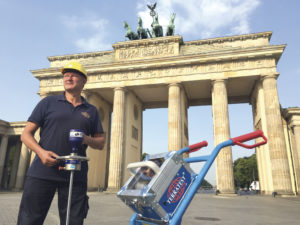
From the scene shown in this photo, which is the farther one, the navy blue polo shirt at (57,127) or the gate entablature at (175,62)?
the gate entablature at (175,62)

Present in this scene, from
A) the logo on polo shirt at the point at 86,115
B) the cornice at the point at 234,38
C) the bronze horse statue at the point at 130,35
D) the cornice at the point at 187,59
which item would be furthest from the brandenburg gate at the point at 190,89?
the logo on polo shirt at the point at 86,115

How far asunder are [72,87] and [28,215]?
1465 millimetres

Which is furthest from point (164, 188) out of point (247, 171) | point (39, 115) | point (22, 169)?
point (247, 171)

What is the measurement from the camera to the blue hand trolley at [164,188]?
2.67 meters

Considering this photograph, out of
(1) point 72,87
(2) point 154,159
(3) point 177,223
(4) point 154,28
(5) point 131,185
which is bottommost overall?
(3) point 177,223

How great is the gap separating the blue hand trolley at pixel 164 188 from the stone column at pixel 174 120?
22.0 m

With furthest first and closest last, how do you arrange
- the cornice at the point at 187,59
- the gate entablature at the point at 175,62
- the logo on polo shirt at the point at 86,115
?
the gate entablature at the point at 175,62 < the cornice at the point at 187,59 < the logo on polo shirt at the point at 86,115

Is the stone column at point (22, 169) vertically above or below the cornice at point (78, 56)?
below

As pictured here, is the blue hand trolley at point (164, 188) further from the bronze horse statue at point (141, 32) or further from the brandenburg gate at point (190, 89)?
the bronze horse statue at point (141, 32)

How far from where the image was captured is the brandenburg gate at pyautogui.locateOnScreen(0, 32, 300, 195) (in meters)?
23.6

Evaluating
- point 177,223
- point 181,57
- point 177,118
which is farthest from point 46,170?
point 181,57

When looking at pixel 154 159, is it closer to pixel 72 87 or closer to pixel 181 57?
pixel 72 87

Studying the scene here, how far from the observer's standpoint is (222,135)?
945 inches

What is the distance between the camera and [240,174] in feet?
238
